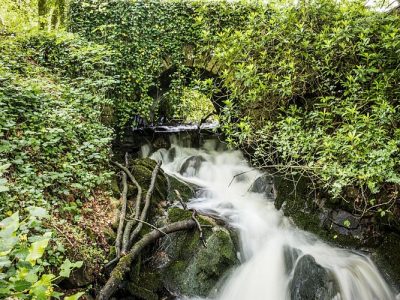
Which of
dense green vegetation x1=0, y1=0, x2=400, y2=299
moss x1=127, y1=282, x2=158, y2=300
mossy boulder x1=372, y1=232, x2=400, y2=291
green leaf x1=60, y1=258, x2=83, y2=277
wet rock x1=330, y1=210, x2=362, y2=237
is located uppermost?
dense green vegetation x1=0, y1=0, x2=400, y2=299

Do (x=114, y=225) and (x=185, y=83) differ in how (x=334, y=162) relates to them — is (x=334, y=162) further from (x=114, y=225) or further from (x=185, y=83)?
(x=185, y=83)

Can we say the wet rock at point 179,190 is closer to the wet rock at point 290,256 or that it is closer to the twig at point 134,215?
→ the twig at point 134,215

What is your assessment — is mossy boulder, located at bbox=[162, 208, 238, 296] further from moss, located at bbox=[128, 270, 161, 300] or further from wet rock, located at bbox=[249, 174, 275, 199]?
wet rock, located at bbox=[249, 174, 275, 199]

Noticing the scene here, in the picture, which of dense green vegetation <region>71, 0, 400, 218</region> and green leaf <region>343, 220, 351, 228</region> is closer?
dense green vegetation <region>71, 0, 400, 218</region>

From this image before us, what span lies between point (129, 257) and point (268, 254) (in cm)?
234

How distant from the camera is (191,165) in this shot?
26.8ft

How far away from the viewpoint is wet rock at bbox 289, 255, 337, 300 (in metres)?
4.08

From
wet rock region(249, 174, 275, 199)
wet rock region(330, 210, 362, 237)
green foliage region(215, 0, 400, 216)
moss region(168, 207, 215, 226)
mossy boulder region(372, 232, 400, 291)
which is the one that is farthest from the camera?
wet rock region(249, 174, 275, 199)

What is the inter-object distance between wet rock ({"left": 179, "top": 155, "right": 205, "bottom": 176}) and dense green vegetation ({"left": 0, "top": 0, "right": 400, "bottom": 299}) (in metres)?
1.70

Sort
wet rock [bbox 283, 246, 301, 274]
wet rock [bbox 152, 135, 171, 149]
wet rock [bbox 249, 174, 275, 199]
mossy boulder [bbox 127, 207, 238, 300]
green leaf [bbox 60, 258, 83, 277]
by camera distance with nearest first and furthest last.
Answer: green leaf [bbox 60, 258, 83, 277], mossy boulder [bbox 127, 207, 238, 300], wet rock [bbox 283, 246, 301, 274], wet rock [bbox 249, 174, 275, 199], wet rock [bbox 152, 135, 171, 149]

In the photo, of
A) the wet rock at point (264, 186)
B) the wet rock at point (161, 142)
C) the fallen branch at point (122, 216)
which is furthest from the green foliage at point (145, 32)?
the wet rock at point (264, 186)

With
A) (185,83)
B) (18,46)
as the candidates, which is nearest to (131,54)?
(185,83)

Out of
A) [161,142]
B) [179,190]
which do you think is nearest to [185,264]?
[179,190]

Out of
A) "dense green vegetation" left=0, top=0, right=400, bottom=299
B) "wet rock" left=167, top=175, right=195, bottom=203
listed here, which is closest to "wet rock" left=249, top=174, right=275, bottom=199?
"dense green vegetation" left=0, top=0, right=400, bottom=299
